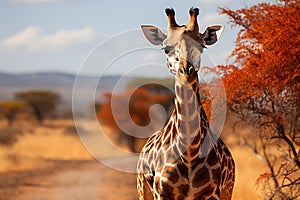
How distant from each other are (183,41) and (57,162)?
23013 millimetres

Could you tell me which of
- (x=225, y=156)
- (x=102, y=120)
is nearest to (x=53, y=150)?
(x=102, y=120)

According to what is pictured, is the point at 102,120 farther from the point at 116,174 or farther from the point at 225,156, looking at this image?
the point at 225,156

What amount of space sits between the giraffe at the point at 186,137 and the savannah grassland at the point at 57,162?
5.77 meters

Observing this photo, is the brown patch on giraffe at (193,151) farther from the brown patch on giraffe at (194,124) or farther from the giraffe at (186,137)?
the brown patch on giraffe at (194,124)

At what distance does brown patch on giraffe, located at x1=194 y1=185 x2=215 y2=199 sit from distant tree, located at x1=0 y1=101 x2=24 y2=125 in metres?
40.8

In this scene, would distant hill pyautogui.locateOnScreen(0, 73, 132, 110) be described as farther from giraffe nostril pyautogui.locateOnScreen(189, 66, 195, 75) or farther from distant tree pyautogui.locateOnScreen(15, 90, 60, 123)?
giraffe nostril pyautogui.locateOnScreen(189, 66, 195, 75)

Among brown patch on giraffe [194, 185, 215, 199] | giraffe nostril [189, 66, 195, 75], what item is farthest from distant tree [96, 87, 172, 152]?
giraffe nostril [189, 66, 195, 75]

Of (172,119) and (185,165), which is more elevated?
(172,119)

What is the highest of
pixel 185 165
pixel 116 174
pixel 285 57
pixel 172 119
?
pixel 285 57

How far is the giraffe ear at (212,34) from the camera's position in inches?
313

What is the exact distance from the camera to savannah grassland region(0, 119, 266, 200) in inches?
744

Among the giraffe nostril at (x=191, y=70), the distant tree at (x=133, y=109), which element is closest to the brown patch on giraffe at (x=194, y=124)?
the giraffe nostril at (x=191, y=70)

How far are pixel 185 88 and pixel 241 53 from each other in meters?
4.95

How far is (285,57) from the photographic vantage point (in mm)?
11273
